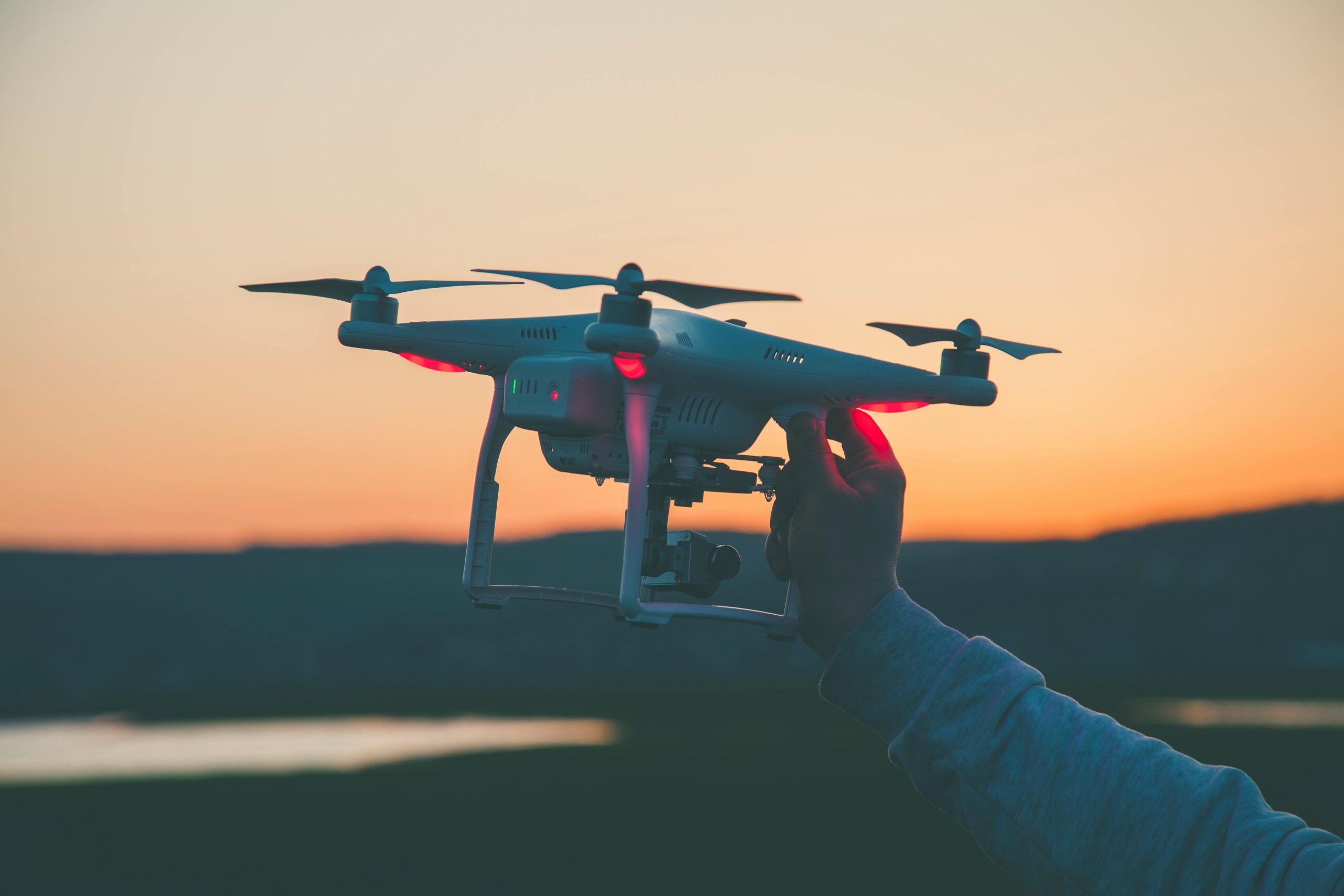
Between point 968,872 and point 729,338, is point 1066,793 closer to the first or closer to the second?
point 729,338

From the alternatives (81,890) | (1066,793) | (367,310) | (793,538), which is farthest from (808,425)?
(81,890)

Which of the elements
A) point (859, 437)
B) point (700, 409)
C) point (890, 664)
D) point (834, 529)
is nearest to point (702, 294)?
point (700, 409)

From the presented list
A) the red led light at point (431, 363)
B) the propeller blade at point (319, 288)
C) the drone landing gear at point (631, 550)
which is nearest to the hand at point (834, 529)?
the drone landing gear at point (631, 550)

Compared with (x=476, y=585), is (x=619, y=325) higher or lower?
higher

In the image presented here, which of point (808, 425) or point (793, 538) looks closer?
point (793, 538)

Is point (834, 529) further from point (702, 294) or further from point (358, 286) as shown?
point (358, 286)

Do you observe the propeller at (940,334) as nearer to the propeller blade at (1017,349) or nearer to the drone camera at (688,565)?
the propeller blade at (1017,349)

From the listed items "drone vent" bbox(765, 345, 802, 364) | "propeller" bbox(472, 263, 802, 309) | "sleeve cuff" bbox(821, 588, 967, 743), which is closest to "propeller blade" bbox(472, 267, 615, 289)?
"propeller" bbox(472, 263, 802, 309)
